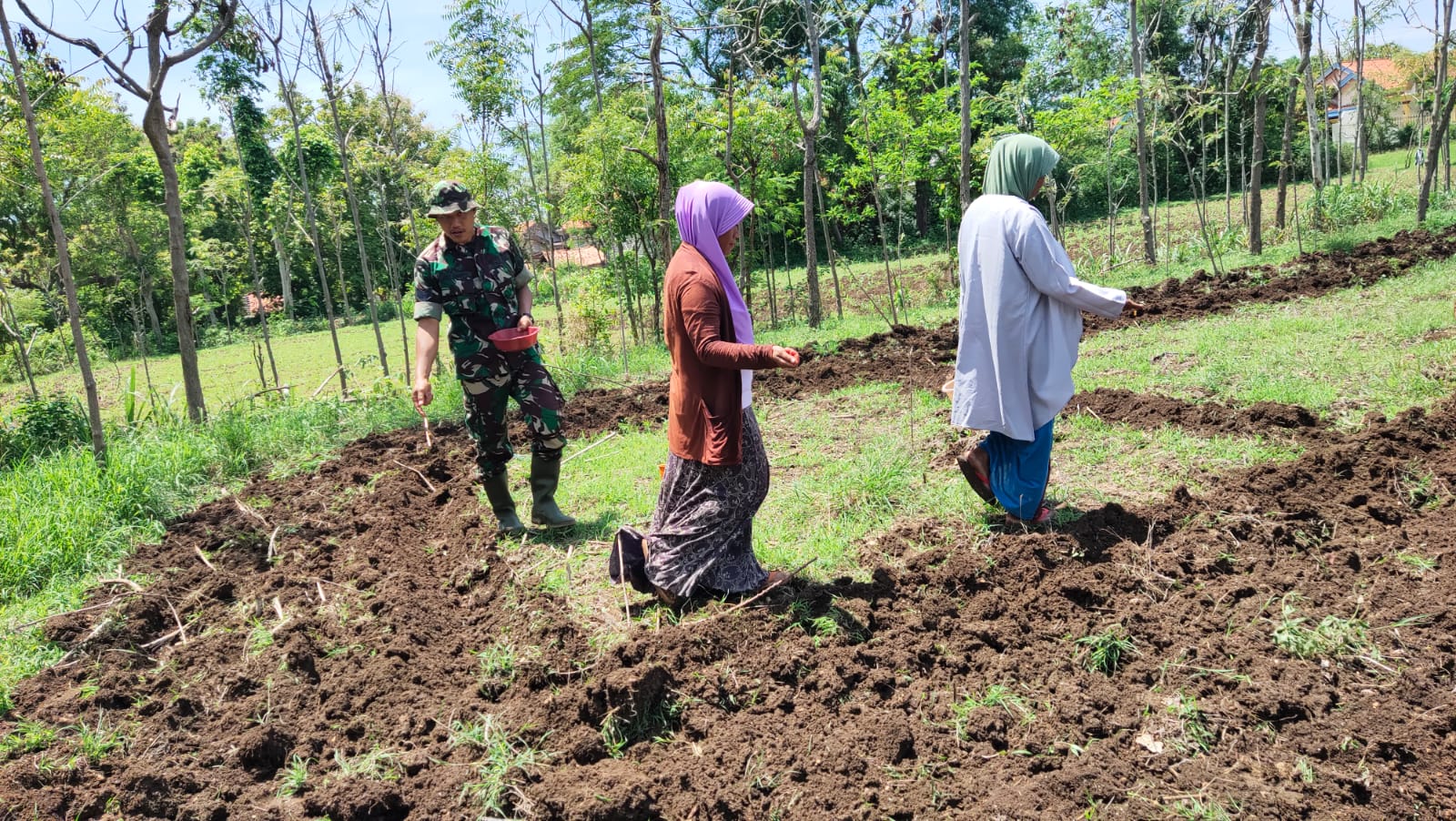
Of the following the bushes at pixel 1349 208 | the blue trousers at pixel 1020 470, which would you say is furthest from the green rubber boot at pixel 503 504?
the bushes at pixel 1349 208

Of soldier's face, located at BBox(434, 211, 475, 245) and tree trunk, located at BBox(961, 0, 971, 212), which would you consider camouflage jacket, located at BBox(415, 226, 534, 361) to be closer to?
soldier's face, located at BBox(434, 211, 475, 245)

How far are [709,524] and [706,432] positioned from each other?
0.39 meters

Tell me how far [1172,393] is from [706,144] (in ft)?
27.3

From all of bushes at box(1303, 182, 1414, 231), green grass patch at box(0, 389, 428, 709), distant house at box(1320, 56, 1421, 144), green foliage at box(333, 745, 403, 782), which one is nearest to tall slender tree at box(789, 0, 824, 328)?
green grass patch at box(0, 389, 428, 709)

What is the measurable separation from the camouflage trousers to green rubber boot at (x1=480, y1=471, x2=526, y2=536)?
60 millimetres

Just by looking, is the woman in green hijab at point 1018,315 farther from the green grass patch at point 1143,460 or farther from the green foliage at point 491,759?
the green foliage at point 491,759

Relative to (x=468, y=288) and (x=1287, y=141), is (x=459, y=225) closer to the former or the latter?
(x=468, y=288)

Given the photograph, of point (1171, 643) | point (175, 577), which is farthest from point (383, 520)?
point (1171, 643)

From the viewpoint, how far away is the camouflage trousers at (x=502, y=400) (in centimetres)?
432

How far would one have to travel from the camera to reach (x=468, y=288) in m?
4.24

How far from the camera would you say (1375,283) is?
8.45 m

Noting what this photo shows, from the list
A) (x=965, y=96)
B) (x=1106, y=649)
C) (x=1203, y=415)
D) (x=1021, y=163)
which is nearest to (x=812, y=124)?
(x=965, y=96)

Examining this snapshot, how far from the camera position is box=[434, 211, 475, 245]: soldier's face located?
4.11 m

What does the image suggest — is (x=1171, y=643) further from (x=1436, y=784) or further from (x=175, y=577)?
(x=175, y=577)
